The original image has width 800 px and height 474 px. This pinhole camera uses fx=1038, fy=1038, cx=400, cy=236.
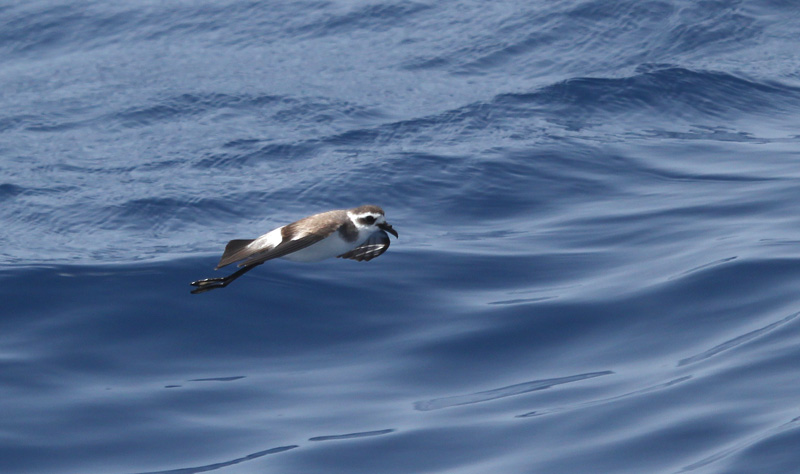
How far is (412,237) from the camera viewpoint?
16094mm

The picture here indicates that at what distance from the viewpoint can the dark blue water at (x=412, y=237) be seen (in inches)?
436

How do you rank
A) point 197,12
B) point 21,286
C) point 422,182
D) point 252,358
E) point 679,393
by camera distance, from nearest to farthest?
1. point 679,393
2. point 252,358
3. point 21,286
4. point 422,182
5. point 197,12

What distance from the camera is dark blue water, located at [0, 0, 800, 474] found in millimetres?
11062

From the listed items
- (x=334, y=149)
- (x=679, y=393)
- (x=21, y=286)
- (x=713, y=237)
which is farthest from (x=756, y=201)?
(x=21, y=286)

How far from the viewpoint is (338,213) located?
854 cm

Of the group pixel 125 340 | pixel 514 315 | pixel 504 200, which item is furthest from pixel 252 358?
pixel 504 200

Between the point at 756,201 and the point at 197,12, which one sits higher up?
the point at 197,12

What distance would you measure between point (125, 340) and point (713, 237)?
8.54 meters

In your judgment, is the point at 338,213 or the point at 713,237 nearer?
the point at 338,213

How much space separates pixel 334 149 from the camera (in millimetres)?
20516

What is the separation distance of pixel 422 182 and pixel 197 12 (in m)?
12.6

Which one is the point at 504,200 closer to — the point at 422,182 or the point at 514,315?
the point at 422,182

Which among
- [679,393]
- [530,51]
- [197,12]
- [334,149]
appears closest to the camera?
[679,393]

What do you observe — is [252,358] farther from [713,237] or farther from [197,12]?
[197,12]
